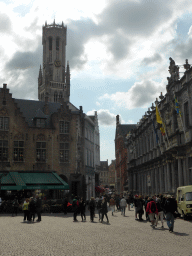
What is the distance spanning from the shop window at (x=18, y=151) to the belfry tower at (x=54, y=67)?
256ft

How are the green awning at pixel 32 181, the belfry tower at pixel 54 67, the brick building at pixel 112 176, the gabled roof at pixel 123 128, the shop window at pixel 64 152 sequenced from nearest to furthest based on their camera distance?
the green awning at pixel 32 181, the shop window at pixel 64 152, the gabled roof at pixel 123 128, the belfry tower at pixel 54 67, the brick building at pixel 112 176

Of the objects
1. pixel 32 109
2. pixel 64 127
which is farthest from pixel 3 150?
pixel 64 127

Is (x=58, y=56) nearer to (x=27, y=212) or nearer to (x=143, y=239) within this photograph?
(x=27, y=212)

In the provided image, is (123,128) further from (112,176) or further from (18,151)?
(18,151)

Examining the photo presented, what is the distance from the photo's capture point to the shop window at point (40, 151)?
1518 inches

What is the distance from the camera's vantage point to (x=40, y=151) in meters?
38.8

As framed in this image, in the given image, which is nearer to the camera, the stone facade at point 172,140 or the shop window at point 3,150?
the stone facade at point 172,140

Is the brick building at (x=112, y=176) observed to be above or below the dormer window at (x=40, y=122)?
below

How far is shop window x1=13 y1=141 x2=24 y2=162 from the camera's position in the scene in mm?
37812

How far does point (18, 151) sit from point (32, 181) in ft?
15.9

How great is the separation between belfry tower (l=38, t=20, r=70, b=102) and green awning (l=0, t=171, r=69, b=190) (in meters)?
80.2

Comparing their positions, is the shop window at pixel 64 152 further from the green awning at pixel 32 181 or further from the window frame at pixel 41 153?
the green awning at pixel 32 181

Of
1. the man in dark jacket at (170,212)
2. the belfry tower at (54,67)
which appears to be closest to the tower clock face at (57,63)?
the belfry tower at (54,67)

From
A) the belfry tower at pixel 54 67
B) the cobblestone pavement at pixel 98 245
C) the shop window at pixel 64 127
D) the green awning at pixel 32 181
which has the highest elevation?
the belfry tower at pixel 54 67
